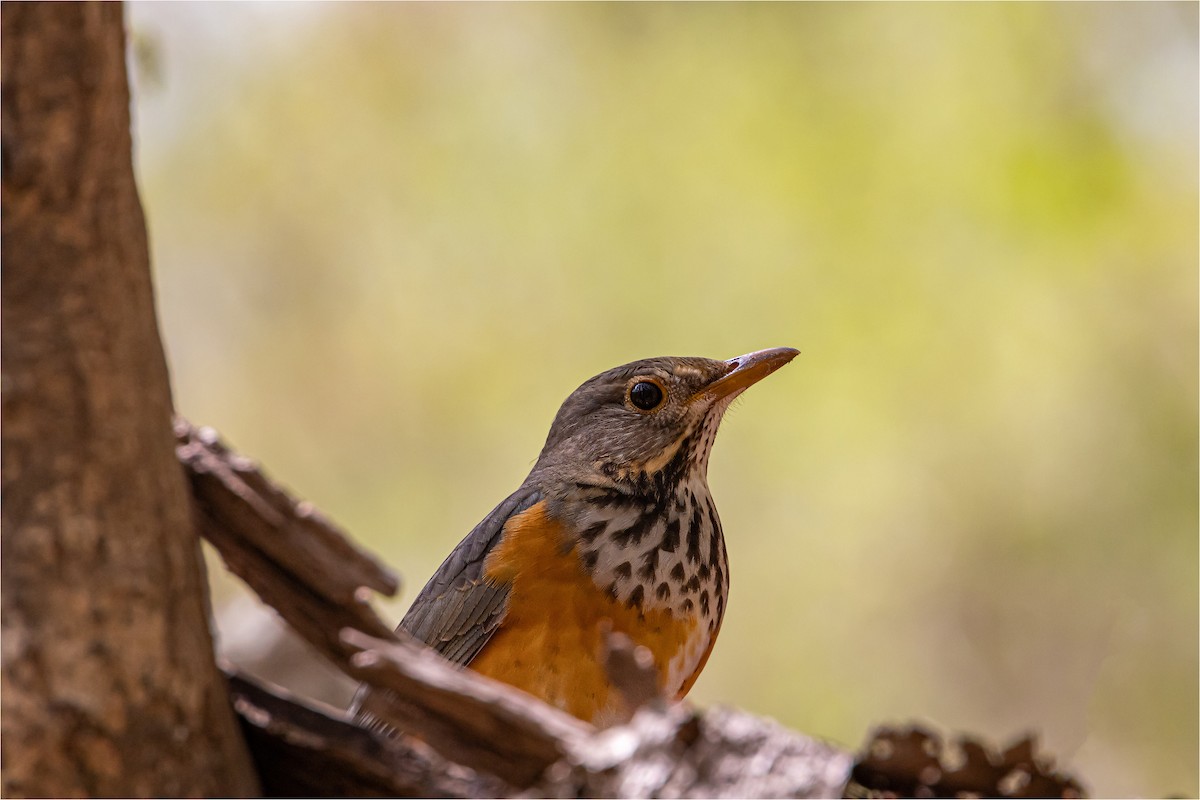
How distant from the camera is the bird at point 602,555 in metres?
5.07

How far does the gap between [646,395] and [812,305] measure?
20.7 ft

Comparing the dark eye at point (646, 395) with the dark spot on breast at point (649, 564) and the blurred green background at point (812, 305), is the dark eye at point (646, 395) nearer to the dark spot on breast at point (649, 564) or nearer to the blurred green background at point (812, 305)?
the dark spot on breast at point (649, 564)

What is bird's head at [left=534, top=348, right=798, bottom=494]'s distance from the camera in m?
6.06

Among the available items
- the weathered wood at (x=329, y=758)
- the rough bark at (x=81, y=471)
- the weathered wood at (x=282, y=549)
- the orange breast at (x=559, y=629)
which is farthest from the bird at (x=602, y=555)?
the rough bark at (x=81, y=471)

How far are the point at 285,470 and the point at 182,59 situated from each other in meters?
4.38

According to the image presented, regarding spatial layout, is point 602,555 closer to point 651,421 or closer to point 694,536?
point 694,536

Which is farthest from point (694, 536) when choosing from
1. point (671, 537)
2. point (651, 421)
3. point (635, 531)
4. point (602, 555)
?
point (651, 421)

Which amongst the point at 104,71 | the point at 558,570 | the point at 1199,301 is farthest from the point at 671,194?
the point at 104,71

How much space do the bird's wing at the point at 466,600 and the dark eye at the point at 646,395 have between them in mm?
669

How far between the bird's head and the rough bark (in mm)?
2998

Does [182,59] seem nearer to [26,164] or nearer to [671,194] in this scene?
[671,194]

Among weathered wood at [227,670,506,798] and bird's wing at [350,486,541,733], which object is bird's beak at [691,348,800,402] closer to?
bird's wing at [350,486,541,733]

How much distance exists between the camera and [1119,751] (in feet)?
40.3

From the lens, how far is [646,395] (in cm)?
631
